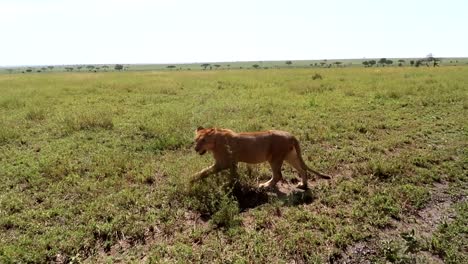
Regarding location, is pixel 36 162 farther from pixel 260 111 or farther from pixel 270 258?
pixel 260 111

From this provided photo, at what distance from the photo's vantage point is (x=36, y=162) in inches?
292

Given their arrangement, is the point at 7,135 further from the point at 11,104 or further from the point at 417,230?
the point at 417,230

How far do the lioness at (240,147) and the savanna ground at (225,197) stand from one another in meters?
0.26

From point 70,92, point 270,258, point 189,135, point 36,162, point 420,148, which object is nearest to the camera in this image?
point 270,258

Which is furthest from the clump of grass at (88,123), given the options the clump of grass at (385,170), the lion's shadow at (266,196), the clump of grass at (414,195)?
the clump of grass at (414,195)

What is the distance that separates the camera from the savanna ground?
4.43 m

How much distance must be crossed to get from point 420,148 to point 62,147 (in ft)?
26.3

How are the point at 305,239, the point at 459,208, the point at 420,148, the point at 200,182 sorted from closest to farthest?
the point at 305,239
the point at 459,208
the point at 200,182
the point at 420,148

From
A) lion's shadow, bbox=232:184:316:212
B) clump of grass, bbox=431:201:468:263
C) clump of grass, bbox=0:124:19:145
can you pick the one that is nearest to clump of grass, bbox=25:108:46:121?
clump of grass, bbox=0:124:19:145

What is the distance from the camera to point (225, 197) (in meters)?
5.11

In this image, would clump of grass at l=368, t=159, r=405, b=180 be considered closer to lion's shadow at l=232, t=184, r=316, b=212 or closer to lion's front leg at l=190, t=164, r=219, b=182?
lion's shadow at l=232, t=184, r=316, b=212

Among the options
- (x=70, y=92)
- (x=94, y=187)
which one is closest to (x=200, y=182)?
(x=94, y=187)

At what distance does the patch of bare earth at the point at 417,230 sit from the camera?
430 centimetres

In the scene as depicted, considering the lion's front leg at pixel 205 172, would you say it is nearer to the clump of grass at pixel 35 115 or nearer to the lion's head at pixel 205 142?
the lion's head at pixel 205 142
